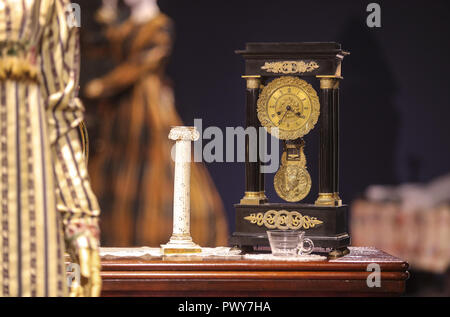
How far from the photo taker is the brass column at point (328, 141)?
3889 millimetres

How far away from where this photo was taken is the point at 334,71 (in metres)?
3.85

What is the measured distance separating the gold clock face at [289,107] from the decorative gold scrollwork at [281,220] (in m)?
0.33

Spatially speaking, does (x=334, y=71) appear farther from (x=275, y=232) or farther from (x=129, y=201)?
(x=129, y=201)

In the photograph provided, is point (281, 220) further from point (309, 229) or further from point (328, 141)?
point (328, 141)

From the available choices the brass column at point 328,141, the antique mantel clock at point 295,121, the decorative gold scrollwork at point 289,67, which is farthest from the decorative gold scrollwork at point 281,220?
the decorative gold scrollwork at point 289,67

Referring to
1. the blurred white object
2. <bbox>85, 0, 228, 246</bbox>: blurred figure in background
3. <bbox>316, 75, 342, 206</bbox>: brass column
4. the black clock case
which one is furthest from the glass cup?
<bbox>85, 0, 228, 246</bbox>: blurred figure in background

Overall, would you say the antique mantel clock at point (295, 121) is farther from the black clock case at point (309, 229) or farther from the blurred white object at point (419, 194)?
the blurred white object at point (419, 194)

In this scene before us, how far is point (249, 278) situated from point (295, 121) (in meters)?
0.76

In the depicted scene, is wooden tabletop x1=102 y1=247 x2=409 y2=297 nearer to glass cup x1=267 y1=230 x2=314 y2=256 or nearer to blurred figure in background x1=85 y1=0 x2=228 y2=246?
glass cup x1=267 y1=230 x2=314 y2=256

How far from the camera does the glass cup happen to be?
3.75 meters

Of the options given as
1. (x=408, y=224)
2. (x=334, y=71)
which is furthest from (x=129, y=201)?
(x=408, y=224)

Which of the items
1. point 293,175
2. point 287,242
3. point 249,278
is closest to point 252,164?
point 293,175

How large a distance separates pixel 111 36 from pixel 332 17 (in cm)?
240

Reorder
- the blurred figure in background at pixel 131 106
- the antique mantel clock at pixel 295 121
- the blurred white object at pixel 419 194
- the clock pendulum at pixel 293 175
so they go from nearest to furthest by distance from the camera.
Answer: the blurred figure in background at pixel 131 106, the antique mantel clock at pixel 295 121, the clock pendulum at pixel 293 175, the blurred white object at pixel 419 194
